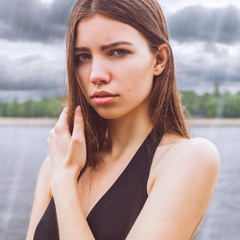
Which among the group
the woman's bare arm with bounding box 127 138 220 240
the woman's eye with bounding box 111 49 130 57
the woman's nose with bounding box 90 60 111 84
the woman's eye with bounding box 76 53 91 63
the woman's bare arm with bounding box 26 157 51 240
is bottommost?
the woman's bare arm with bounding box 26 157 51 240

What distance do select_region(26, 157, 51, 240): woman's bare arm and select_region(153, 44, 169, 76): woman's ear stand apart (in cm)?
80

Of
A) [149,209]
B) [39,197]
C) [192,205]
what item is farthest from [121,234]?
[39,197]

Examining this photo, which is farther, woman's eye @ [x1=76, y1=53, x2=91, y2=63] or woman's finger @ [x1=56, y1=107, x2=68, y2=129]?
woman's finger @ [x1=56, y1=107, x2=68, y2=129]

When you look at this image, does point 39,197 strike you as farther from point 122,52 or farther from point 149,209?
point 122,52

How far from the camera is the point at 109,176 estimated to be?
2.06 m

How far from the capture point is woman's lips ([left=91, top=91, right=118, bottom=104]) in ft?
6.27

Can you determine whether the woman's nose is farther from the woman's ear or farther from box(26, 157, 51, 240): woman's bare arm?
box(26, 157, 51, 240): woman's bare arm

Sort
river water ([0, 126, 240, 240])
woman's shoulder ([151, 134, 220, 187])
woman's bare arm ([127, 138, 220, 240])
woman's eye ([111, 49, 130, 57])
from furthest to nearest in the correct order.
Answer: river water ([0, 126, 240, 240]), woman's eye ([111, 49, 130, 57]), woman's shoulder ([151, 134, 220, 187]), woman's bare arm ([127, 138, 220, 240])

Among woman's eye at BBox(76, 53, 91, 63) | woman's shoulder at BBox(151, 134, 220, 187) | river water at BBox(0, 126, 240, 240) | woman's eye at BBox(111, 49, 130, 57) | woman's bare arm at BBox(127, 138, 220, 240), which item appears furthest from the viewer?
river water at BBox(0, 126, 240, 240)

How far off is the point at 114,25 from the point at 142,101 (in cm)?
41

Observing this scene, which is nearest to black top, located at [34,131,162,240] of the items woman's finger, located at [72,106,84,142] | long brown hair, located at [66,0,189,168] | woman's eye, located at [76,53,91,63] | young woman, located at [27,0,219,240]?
young woman, located at [27,0,219,240]

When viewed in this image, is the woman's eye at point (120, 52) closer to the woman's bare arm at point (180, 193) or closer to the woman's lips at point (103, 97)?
the woman's lips at point (103, 97)

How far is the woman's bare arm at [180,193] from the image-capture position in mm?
1672

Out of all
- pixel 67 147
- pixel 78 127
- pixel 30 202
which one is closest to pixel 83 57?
pixel 78 127
